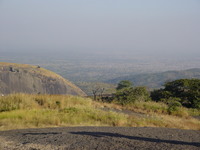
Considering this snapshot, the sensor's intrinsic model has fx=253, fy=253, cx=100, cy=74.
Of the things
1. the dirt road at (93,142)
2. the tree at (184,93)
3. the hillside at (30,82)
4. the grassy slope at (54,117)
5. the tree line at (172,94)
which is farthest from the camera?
the hillside at (30,82)

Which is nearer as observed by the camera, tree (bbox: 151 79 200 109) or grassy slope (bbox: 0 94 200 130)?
grassy slope (bbox: 0 94 200 130)

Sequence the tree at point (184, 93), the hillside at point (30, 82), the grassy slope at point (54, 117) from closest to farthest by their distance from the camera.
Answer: the grassy slope at point (54, 117) < the tree at point (184, 93) < the hillside at point (30, 82)

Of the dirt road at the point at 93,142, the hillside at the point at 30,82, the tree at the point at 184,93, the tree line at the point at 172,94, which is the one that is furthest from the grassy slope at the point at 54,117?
the hillside at the point at 30,82

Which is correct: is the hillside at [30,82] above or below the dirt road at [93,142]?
below

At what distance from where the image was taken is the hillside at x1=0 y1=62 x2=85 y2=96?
4505 centimetres

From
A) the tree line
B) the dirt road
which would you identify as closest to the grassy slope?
the dirt road

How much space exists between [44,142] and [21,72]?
47.4 meters

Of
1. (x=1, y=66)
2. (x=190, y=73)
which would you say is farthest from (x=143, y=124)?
(x=190, y=73)

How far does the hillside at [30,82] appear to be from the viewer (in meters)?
45.0

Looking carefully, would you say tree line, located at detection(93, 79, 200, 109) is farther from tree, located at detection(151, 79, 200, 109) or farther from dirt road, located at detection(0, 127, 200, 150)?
dirt road, located at detection(0, 127, 200, 150)

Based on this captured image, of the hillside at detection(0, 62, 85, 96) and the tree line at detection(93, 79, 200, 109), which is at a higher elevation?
the tree line at detection(93, 79, 200, 109)

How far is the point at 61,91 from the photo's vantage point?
52.5 metres

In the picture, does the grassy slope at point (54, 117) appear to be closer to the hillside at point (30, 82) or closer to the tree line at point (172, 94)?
the tree line at point (172, 94)

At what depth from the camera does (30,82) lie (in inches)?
1925
